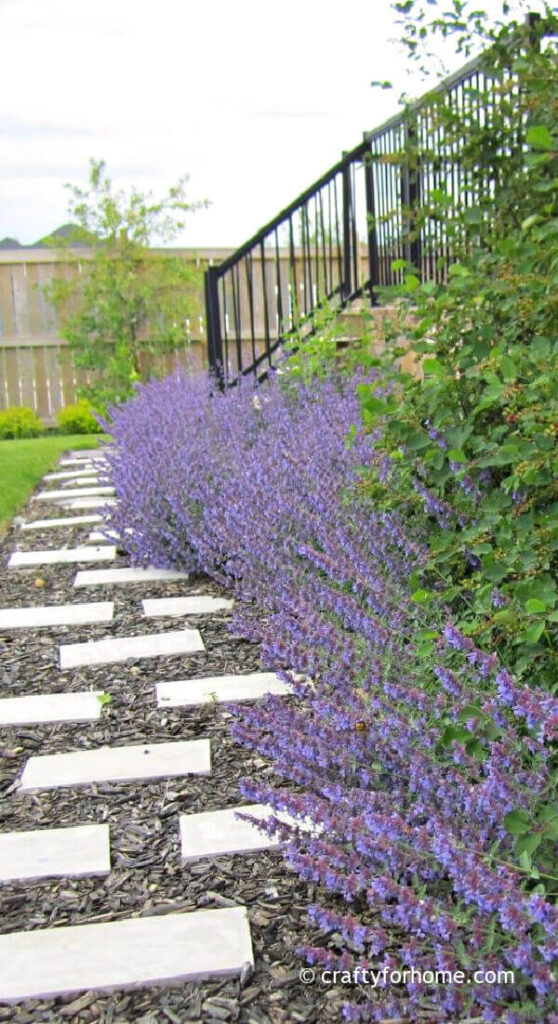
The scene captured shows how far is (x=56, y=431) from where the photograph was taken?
465 inches

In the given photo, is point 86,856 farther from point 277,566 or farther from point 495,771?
point 277,566

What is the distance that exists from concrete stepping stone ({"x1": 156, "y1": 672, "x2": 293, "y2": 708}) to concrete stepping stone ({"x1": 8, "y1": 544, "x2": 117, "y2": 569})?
1779 mm

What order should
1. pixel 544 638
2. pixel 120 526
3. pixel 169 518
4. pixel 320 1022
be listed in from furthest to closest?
pixel 120 526
pixel 169 518
pixel 544 638
pixel 320 1022

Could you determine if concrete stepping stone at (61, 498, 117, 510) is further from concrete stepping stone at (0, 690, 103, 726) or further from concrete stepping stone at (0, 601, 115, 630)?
concrete stepping stone at (0, 690, 103, 726)

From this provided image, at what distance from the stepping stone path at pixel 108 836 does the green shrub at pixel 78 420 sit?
739 cm

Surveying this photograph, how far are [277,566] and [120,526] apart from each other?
161cm

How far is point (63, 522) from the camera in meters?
5.46

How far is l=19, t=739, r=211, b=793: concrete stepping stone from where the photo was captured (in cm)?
234

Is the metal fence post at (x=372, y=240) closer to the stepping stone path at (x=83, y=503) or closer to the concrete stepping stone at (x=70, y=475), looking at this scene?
the concrete stepping stone at (x=70, y=475)

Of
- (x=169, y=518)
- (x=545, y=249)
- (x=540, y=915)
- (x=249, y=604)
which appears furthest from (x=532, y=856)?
(x=169, y=518)

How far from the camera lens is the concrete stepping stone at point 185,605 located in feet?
11.9

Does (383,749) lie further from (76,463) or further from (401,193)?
(76,463)

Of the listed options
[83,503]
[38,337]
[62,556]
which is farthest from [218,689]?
[38,337]

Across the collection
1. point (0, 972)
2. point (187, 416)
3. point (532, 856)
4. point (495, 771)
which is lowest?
point (0, 972)
